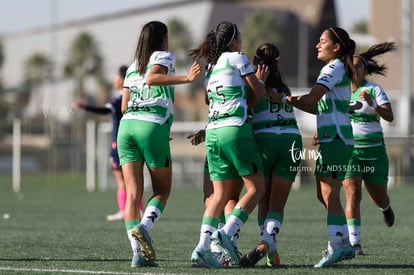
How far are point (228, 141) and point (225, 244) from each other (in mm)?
939

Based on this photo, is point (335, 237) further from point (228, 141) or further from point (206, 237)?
point (228, 141)

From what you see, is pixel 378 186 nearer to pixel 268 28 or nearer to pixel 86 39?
pixel 268 28

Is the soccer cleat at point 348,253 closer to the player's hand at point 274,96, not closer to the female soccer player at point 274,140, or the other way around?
the female soccer player at point 274,140

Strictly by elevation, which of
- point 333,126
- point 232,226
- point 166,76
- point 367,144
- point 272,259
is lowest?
point 272,259

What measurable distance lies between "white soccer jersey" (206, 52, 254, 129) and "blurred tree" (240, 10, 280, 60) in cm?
8466

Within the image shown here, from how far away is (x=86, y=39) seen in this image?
341ft

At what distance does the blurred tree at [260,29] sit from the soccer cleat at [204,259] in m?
84.9

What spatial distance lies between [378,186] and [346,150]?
220 cm

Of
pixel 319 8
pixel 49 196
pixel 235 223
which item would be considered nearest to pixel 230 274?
pixel 235 223

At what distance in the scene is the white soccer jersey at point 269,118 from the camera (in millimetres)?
10203

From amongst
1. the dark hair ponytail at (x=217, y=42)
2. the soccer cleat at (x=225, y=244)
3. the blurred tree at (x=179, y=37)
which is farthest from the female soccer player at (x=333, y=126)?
the blurred tree at (x=179, y=37)

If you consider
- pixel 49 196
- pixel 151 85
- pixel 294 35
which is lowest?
pixel 49 196

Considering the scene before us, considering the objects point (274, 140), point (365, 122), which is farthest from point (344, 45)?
point (365, 122)

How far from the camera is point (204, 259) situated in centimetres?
952
